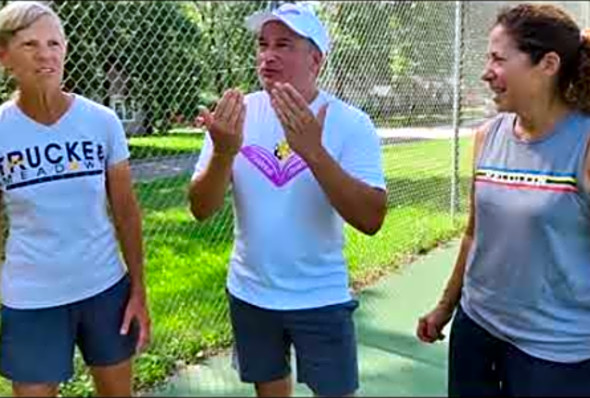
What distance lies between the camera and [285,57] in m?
2.62

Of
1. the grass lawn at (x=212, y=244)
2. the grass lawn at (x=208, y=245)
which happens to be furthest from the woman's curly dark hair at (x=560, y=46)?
the grass lawn at (x=212, y=244)

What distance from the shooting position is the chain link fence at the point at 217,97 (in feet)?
17.4

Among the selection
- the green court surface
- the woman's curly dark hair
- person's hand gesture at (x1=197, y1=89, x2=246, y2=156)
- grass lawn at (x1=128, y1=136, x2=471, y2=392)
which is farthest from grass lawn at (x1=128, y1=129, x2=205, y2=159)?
the woman's curly dark hair

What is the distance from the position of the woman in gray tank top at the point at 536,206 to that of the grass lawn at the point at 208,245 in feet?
6.32

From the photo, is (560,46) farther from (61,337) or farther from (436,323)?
(61,337)

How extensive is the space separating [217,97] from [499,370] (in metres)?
3.44

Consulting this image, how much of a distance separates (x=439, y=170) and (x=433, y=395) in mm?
3632

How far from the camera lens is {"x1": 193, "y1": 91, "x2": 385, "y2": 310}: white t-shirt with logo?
8.48 feet

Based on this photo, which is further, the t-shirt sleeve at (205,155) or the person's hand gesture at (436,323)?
the person's hand gesture at (436,323)

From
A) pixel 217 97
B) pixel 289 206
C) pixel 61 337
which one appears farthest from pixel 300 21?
pixel 217 97

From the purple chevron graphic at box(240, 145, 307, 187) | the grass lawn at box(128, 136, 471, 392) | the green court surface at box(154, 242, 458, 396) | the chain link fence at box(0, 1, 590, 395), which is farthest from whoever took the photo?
the chain link fence at box(0, 1, 590, 395)

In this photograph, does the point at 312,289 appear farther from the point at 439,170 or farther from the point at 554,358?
the point at 439,170

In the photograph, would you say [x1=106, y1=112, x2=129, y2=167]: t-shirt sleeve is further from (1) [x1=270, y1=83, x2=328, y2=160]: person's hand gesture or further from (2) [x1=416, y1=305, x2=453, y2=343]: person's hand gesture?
(2) [x1=416, y1=305, x2=453, y2=343]: person's hand gesture

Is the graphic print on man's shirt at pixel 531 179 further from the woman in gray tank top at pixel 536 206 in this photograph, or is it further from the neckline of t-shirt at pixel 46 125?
the neckline of t-shirt at pixel 46 125
